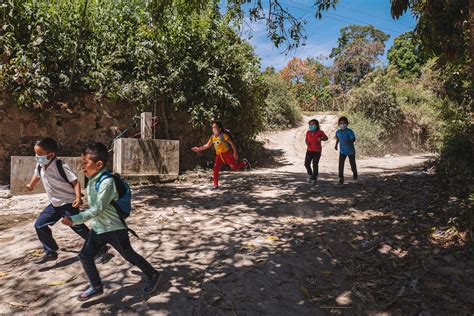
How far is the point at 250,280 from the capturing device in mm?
3553

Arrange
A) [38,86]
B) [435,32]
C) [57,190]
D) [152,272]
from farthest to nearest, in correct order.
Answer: [38,86], [435,32], [57,190], [152,272]

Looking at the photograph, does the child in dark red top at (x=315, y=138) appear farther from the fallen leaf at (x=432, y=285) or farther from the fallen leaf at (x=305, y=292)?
the fallen leaf at (x=305, y=292)

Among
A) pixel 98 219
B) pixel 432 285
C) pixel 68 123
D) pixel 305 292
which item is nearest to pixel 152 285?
pixel 98 219

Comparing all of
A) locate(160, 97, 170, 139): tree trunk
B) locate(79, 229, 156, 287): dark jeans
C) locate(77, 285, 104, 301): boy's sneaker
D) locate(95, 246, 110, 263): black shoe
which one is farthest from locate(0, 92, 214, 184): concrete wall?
locate(77, 285, 104, 301): boy's sneaker

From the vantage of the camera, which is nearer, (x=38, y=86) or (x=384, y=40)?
(x=38, y=86)

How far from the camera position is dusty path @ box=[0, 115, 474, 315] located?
10.2 ft

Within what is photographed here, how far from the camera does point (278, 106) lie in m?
21.6

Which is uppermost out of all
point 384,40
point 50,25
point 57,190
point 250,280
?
point 384,40

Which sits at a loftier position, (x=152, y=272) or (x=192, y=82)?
(x=192, y=82)

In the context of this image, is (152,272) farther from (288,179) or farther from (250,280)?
(288,179)

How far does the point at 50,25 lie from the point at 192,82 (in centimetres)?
426

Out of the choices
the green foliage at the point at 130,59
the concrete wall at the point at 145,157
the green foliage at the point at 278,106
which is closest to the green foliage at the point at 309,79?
the green foliage at the point at 278,106

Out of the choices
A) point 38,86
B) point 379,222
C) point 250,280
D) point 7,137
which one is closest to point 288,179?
point 379,222

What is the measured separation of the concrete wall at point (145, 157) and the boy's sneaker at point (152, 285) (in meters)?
5.57
